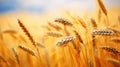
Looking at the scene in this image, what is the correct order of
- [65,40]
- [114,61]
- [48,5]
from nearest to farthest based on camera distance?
1. [65,40]
2. [114,61]
3. [48,5]

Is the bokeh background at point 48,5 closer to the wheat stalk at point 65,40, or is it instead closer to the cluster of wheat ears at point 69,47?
the cluster of wheat ears at point 69,47

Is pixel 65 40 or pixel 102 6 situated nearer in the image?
pixel 65 40

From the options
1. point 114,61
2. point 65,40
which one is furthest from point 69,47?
point 114,61

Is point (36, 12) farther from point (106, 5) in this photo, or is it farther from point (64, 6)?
point (106, 5)

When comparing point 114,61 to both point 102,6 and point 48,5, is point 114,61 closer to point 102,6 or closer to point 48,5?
point 102,6

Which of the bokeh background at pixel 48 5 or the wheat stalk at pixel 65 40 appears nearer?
the wheat stalk at pixel 65 40

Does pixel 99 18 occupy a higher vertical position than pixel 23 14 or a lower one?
lower

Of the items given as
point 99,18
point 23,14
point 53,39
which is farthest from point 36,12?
point 99,18

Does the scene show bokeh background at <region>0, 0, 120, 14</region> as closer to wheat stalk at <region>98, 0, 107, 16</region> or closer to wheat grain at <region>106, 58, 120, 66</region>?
wheat stalk at <region>98, 0, 107, 16</region>

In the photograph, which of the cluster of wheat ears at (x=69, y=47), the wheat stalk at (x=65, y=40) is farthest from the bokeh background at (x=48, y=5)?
A: the wheat stalk at (x=65, y=40)
